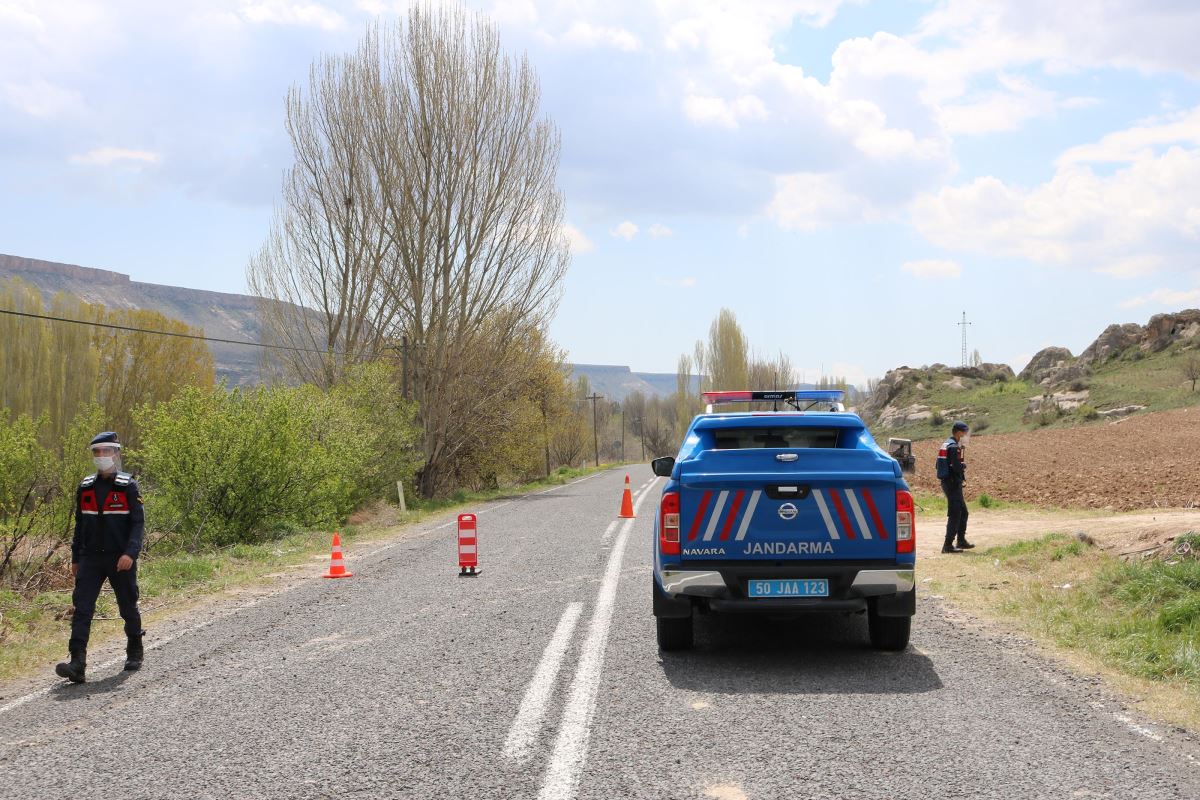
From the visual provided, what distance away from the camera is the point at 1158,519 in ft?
45.1

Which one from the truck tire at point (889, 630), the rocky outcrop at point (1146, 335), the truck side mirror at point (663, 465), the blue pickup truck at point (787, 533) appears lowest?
the truck tire at point (889, 630)

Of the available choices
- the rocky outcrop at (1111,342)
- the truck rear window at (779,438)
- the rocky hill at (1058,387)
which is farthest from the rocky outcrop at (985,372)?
the truck rear window at (779,438)

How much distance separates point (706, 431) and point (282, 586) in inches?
252

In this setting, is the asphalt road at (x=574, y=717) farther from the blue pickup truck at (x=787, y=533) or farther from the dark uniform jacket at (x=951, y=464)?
the dark uniform jacket at (x=951, y=464)

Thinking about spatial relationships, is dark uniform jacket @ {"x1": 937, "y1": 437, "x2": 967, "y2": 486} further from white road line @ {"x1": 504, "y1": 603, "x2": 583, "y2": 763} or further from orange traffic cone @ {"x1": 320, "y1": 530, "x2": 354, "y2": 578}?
orange traffic cone @ {"x1": 320, "y1": 530, "x2": 354, "y2": 578}

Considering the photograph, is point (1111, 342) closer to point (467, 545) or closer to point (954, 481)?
point (954, 481)

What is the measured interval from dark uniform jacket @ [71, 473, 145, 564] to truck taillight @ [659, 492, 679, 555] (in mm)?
3989

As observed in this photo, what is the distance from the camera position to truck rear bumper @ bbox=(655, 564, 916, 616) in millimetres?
6684

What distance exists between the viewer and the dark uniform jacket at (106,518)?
7.25 m

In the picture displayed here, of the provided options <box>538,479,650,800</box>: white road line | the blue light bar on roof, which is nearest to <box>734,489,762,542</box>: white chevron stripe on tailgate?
<box>538,479,650,800</box>: white road line

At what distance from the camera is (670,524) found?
686 cm

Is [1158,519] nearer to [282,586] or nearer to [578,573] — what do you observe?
[578,573]

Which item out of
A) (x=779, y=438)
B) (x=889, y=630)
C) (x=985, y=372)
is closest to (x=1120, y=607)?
(x=889, y=630)

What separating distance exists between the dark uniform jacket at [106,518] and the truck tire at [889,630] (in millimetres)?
5629
